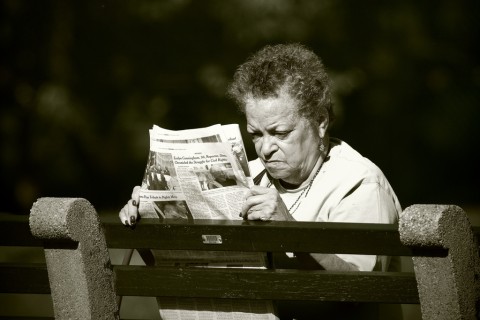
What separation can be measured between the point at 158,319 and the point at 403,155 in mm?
1747

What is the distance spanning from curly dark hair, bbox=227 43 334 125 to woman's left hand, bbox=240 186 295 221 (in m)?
0.47

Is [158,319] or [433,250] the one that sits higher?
[433,250]

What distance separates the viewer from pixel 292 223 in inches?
95.7

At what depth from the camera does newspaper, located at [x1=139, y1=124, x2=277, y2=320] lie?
2.69 meters

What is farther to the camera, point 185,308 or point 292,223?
point 185,308

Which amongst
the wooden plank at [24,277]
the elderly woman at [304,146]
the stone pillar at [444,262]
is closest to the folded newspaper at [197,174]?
the elderly woman at [304,146]

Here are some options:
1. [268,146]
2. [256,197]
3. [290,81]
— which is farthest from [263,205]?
[290,81]

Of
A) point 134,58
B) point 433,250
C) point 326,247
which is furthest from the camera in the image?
point 134,58

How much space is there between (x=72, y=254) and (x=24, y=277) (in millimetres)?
260

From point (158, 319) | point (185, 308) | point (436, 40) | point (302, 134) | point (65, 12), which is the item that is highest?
point (65, 12)

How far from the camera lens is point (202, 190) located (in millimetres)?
2756

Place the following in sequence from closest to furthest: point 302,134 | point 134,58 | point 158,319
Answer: point 302,134 < point 158,319 < point 134,58

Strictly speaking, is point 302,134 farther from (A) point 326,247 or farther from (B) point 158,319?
(B) point 158,319

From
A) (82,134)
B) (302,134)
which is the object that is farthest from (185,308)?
(82,134)
